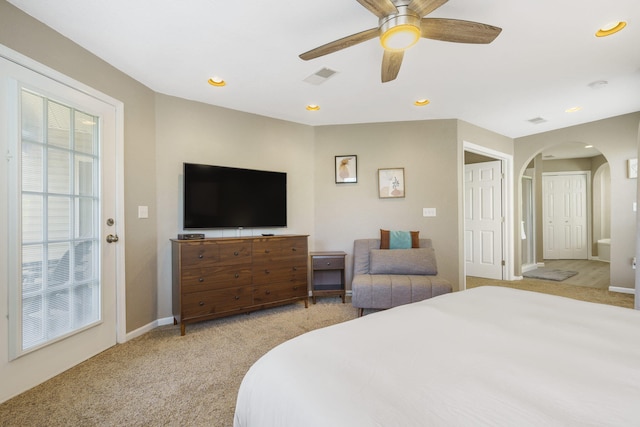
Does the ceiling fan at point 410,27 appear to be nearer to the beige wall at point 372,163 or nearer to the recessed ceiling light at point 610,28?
the recessed ceiling light at point 610,28

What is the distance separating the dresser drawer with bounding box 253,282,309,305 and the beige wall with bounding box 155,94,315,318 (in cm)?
73

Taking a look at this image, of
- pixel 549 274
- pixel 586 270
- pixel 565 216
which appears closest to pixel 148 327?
pixel 549 274

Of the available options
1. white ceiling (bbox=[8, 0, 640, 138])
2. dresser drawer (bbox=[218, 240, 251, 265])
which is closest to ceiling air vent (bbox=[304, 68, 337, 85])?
white ceiling (bbox=[8, 0, 640, 138])

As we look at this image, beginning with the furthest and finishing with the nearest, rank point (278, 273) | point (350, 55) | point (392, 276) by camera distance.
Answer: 1. point (278, 273)
2. point (392, 276)
3. point (350, 55)

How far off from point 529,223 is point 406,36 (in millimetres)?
5947

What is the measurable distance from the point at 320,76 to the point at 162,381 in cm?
273

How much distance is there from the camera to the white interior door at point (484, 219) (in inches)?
190

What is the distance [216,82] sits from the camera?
2764 mm

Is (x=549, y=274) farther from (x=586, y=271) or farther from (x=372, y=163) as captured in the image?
(x=372, y=163)

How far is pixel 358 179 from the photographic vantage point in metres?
4.02

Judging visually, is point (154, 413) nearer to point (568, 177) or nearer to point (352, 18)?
point (352, 18)

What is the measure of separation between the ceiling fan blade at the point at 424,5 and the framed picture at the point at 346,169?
2461 mm

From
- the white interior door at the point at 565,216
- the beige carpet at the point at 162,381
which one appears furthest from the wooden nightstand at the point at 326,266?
the white interior door at the point at 565,216

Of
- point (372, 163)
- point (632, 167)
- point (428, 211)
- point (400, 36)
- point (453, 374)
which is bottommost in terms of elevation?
point (453, 374)
